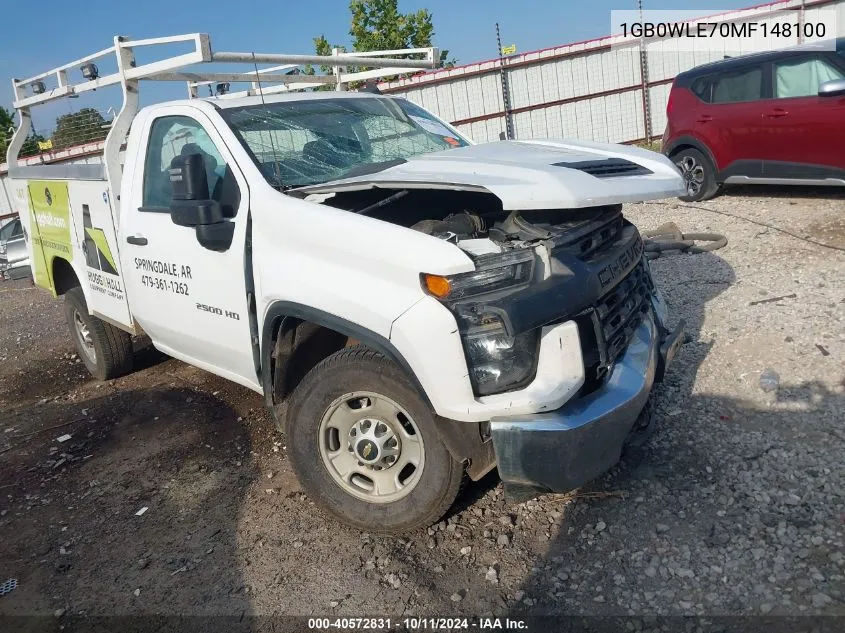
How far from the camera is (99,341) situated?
5582 mm

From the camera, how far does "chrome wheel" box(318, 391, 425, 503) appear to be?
2996 millimetres

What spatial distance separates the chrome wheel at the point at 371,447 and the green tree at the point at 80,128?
3464mm

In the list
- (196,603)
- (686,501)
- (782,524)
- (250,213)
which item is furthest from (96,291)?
(782,524)

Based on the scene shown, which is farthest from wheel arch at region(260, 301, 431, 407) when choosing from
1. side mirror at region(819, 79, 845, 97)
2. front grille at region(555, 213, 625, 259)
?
side mirror at region(819, 79, 845, 97)

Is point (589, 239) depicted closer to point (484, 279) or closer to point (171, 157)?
point (484, 279)

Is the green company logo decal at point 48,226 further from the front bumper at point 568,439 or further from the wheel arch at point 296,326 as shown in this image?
the front bumper at point 568,439

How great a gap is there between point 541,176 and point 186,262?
6.60 feet

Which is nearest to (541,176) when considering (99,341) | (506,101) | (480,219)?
(480,219)

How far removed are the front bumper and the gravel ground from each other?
43cm

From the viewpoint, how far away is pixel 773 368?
166 inches

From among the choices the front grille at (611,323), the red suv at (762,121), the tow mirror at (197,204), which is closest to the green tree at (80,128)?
the tow mirror at (197,204)

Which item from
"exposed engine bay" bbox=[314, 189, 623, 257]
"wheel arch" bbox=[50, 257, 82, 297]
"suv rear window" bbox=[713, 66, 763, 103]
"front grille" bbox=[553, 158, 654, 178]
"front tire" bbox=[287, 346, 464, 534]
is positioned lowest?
"front tire" bbox=[287, 346, 464, 534]

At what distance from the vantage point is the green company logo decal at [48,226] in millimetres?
5148

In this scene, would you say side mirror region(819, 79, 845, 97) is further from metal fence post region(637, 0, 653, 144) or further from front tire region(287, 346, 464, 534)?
metal fence post region(637, 0, 653, 144)
